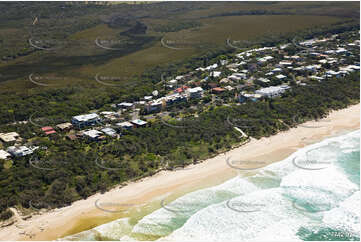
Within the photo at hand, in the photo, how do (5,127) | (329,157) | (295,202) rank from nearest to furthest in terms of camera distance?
(295,202), (329,157), (5,127)

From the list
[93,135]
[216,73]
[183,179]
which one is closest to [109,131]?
[93,135]

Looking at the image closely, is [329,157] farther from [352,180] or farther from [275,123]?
[275,123]

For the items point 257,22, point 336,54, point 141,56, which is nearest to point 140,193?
point 141,56

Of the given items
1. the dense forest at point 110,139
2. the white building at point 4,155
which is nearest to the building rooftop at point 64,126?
the dense forest at point 110,139

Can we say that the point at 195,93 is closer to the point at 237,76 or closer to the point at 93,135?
the point at 237,76

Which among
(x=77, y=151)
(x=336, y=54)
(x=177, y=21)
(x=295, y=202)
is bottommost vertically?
(x=295, y=202)

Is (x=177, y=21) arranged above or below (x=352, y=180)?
above
